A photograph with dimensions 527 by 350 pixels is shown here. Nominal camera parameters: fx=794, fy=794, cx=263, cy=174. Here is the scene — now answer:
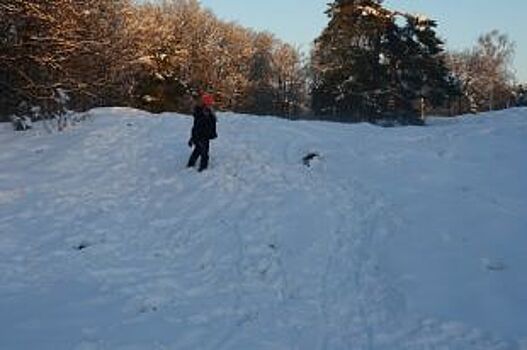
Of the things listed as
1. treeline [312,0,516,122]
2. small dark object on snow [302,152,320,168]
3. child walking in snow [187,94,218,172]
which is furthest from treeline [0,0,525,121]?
small dark object on snow [302,152,320,168]

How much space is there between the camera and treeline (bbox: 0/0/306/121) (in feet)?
66.0

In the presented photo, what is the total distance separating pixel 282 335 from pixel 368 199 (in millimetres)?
5946

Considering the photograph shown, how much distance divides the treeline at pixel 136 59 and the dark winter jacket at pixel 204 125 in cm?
446

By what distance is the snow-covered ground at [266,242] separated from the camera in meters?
10.5

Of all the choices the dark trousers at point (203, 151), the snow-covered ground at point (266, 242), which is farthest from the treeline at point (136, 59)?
the dark trousers at point (203, 151)

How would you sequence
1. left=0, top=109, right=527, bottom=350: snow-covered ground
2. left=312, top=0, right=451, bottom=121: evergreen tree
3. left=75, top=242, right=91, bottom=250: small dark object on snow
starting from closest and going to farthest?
left=0, top=109, right=527, bottom=350: snow-covered ground → left=75, top=242, right=91, bottom=250: small dark object on snow → left=312, top=0, right=451, bottom=121: evergreen tree

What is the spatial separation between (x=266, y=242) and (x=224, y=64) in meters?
53.0

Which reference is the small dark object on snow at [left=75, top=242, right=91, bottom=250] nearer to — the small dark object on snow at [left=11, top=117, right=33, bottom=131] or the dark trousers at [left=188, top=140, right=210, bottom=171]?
the dark trousers at [left=188, top=140, right=210, bottom=171]

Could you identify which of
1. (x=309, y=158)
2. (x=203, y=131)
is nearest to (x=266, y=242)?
(x=203, y=131)

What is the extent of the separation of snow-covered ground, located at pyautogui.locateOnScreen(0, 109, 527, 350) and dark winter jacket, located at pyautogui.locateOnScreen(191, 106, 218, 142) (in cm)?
86

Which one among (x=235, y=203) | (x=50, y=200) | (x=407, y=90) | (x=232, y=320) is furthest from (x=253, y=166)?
(x=407, y=90)

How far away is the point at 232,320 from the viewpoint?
35.4ft

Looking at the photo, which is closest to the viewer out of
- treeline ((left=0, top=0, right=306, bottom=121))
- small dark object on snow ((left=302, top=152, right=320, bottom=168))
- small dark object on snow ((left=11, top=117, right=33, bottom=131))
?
small dark object on snow ((left=302, top=152, right=320, bottom=168))

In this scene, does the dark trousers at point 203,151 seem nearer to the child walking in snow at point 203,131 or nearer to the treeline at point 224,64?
the child walking in snow at point 203,131
